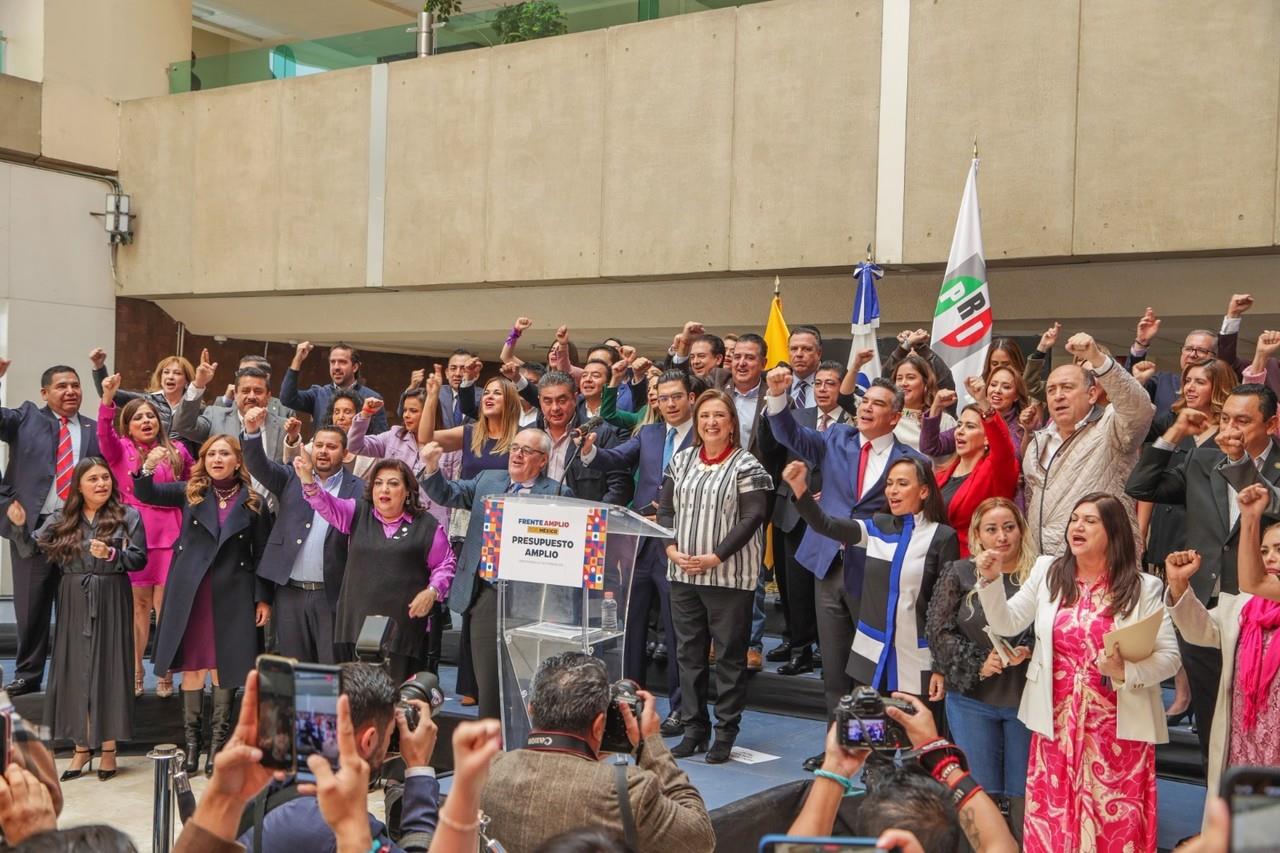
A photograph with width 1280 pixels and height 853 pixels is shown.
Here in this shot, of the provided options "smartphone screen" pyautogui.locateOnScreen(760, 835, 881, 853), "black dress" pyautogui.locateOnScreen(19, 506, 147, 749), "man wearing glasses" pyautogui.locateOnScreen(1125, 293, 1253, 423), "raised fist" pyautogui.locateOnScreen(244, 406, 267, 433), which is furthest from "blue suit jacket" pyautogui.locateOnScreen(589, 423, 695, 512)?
"smartphone screen" pyautogui.locateOnScreen(760, 835, 881, 853)

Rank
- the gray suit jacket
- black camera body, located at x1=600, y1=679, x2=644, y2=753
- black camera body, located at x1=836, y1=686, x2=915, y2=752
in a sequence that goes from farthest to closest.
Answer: the gray suit jacket < black camera body, located at x1=600, y1=679, x2=644, y2=753 < black camera body, located at x1=836, y1=686, x2=915, y2=752

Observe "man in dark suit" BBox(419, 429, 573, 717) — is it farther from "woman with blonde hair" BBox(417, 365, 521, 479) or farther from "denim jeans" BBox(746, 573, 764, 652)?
"denim jeans" BBox(746, 573, 764, 652)

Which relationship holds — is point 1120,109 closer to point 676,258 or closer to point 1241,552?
point 676,258

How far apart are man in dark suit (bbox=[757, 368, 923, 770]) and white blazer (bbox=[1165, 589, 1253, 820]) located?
124 cm

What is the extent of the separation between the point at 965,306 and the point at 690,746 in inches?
114

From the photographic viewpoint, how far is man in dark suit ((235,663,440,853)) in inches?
90.3

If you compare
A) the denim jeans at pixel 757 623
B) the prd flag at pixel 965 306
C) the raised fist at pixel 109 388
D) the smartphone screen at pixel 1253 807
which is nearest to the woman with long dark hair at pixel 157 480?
the raised fist at pixel 109 388

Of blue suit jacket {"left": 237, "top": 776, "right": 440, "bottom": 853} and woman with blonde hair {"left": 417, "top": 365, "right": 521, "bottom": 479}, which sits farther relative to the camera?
woman with blonde hair {"left": 417, "top": 365, "right": 521, "bottom": 479}

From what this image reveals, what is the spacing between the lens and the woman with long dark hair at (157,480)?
6.40 metres

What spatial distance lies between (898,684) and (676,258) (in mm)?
4871

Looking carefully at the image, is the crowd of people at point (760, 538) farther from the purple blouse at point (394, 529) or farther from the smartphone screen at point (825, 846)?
the smartphone screen at point (825, 846)

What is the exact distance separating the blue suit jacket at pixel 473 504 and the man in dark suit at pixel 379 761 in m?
2.95

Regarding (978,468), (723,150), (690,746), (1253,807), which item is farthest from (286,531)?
(1253,807)

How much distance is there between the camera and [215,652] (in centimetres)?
576
